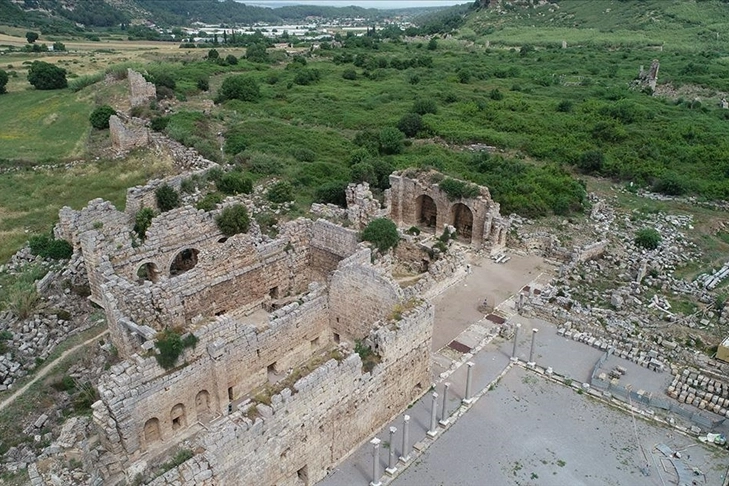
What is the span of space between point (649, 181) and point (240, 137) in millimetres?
26546

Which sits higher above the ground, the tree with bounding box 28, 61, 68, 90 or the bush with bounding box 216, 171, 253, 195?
the tree with bounding box 28, 61, 68, 90

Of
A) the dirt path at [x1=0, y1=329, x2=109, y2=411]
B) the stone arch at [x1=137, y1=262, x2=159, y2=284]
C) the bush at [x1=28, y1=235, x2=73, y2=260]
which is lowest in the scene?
the dirt path at [x1=0, y1=329, x2=109, y2=411]

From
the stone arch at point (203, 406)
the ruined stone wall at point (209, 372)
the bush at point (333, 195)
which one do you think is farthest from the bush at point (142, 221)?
the bush at point (333, 195)

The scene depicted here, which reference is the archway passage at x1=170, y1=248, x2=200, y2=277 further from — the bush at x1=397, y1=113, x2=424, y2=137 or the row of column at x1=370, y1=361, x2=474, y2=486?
the bush at x1=397, y1=113, x2=424, y2=137

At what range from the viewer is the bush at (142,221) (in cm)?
2326

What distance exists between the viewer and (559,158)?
40875mm

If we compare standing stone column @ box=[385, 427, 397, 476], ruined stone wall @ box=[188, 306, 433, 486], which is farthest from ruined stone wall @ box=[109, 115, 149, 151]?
standing stone column @ box=[385, 427, 397, 476]

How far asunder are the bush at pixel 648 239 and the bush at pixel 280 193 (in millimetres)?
16731

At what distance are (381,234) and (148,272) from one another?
845cm

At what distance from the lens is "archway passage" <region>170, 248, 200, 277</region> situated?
2258 centimetres

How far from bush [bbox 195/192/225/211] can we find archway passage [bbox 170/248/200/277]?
101 inches

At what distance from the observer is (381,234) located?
72.1 feet

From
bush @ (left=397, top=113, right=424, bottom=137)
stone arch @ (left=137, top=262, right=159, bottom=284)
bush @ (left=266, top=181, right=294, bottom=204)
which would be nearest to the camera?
stone arch @ (left=137, top=262, right=159, bottom=284)

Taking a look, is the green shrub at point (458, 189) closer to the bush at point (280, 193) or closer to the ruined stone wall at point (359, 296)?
the bush at point (280, 193)
